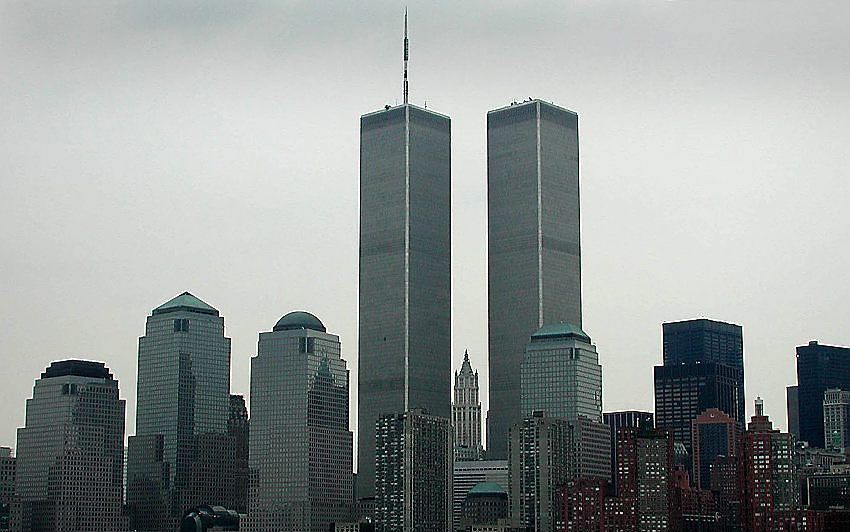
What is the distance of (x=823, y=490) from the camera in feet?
652

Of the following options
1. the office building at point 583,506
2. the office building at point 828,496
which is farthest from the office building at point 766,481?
the office building at point 583,506

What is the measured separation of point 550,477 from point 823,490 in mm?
29512

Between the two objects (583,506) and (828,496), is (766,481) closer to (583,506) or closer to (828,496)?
(583,506)

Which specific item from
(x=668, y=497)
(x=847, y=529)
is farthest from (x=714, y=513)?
(x=847, y=529)

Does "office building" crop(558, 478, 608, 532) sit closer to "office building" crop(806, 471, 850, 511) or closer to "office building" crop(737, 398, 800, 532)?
"office building" crop(737, 398, 800, 532)

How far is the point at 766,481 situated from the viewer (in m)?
177

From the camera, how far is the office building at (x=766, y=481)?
175000mm

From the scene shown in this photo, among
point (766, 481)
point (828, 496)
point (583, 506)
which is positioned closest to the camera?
point (766, 481)

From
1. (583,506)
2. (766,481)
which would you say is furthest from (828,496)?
(583,506)

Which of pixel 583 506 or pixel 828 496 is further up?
pixel 828 496

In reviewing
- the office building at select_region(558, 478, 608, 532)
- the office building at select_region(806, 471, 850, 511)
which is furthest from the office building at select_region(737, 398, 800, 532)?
the office building at select_region(558, 478, 608, 532)

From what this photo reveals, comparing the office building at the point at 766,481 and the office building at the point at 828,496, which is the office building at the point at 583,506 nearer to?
the office building at the point at 766,481

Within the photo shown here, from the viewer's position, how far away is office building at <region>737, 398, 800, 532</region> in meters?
175

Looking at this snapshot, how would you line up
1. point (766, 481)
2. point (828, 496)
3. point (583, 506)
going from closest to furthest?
point (766, 481), point (583, 506), point (828, 496)
